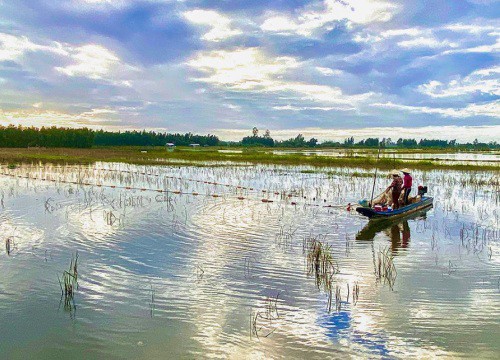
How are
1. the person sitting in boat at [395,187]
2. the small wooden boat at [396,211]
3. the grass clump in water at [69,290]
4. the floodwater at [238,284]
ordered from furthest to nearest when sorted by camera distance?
the person sitting in boat at [395,187] → the small wooden boat at [396,211] → the grass clump in water at [69,290] → the floodwater at [238,284]

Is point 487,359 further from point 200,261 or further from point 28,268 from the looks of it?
point 28,268

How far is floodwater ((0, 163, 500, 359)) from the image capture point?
4828mm

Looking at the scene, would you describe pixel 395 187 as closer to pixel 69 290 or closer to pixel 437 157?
pixel 69 290

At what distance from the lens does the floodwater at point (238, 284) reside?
4828 mm

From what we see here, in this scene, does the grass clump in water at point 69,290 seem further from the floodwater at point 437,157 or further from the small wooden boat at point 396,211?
the floodwater at point 437,157

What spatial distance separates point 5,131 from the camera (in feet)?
212

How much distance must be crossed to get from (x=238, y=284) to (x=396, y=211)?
7704 mm

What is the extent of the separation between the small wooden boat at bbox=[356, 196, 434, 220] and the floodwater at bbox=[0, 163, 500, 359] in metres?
0.29

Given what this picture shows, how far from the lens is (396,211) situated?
12.8m

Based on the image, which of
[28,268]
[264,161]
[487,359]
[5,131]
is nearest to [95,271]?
[28,268]

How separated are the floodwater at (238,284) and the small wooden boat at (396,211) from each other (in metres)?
0.29

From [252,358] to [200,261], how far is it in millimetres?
3463

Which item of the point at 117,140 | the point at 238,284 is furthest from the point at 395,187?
the point at 117,140

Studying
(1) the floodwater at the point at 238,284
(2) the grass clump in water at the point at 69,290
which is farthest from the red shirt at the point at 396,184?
(2) the grass clump in water at the point at 69,290
